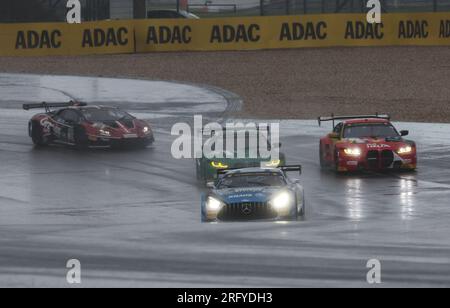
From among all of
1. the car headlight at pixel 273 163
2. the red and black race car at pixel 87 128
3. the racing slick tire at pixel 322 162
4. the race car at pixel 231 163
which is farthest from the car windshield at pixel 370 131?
the red and black race car at pixel 87 128

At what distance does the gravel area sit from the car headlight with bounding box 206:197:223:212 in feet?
61.3

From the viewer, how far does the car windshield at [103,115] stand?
34375 mm

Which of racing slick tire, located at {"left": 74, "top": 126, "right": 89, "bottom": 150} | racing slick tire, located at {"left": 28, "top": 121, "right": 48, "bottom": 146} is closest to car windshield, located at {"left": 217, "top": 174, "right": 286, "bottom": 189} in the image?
racing slick tire, located at {"left": 74, "top": 126, "right": 89, "bottom": 150}

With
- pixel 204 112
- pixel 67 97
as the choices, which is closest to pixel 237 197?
pixel 204 112

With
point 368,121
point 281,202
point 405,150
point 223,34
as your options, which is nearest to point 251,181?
point 281,202

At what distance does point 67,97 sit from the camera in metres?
46.5

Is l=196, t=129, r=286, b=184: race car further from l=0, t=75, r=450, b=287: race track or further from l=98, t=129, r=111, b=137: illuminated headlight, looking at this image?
l=98, t=129, r=111, b=137: illuminated headlight

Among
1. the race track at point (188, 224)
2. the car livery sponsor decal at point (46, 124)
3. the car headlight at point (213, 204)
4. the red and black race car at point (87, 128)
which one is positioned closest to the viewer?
the race track at point (188, 224)

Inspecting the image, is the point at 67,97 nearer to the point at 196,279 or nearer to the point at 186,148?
the point at 186,148

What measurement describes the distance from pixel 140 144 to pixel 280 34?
102 feet

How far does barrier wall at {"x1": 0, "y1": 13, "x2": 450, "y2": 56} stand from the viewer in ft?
198

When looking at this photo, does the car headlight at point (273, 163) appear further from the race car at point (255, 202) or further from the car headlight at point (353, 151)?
the race car at point (255, 202)

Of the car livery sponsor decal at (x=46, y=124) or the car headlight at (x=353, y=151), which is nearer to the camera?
the car headlight at (x=353, y=151)

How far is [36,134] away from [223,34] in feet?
93.8
